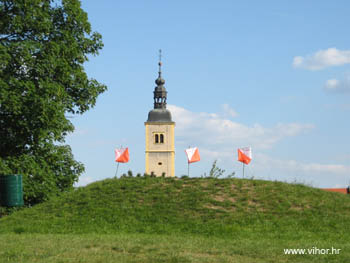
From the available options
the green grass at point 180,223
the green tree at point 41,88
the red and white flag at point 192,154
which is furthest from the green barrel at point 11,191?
the red and white flag at point 192,154

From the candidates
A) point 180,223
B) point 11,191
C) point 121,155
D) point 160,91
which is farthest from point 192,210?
point 160,91

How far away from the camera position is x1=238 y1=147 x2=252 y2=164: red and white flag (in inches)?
933

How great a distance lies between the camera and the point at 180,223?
57.2ft

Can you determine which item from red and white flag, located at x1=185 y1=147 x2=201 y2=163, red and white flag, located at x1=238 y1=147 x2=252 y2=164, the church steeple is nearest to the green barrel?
red and white flag, located at x1=185 y1=147 x2=201 y2=163

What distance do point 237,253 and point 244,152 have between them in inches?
468

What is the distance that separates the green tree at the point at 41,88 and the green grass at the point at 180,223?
3.66 metres

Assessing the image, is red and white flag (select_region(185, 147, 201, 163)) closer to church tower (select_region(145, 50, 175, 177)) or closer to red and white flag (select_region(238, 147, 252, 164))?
red and white flag (select_region(238, 147, 252, 164))

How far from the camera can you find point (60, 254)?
38.9 ft

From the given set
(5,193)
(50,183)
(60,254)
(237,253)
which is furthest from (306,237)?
(50,183)

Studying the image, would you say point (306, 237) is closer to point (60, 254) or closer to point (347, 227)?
point (347, 227)

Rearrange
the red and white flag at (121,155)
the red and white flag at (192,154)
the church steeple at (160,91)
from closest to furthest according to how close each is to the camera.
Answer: the red and white flag at (121,155) < the red and white flag at (192,154) < the church steeple at (160,91)

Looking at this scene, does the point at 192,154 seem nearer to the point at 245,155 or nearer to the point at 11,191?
the point at 245,155

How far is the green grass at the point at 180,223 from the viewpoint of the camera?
39.5ft

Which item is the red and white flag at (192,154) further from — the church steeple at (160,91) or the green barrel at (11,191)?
the church steeple at (160,91)
